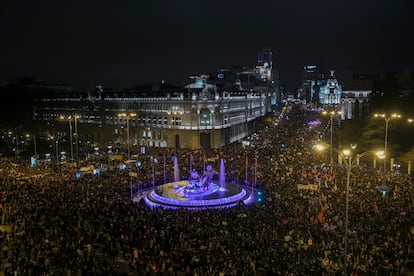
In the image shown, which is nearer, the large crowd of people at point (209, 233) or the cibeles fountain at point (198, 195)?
the large crowd of people at point (209, 233)

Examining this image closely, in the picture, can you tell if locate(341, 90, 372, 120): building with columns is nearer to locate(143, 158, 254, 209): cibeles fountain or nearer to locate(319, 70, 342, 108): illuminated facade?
locate(143, 158, 254, 209): cibeles fountain

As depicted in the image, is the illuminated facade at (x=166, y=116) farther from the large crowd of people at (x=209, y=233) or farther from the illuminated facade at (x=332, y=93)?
the illuminated facade at (x=332, y=93)

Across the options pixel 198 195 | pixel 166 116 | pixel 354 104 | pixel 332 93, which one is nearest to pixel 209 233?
pixel 198 195

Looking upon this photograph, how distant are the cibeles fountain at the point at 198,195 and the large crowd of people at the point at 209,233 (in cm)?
277

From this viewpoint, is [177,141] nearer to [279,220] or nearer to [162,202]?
[162,202]

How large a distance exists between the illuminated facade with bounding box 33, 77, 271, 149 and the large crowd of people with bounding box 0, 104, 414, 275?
3581 centimetres

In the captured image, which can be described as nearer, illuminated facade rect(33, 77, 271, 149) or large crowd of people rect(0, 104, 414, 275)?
large crowd of people rect(0, 104, 414, 275)

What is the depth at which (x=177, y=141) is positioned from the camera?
214 feet

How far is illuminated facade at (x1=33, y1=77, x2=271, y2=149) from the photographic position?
64250 millimetres

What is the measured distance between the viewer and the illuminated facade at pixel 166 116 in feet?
211

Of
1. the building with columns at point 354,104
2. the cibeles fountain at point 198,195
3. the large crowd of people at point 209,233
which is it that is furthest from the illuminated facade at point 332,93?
the large crowd of people at point 209,233

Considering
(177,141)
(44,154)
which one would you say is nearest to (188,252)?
(44,154)

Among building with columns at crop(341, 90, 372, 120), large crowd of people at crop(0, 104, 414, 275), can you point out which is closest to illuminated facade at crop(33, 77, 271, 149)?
building with columns at crop(341, 90, 372, 120)

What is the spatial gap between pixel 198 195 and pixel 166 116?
38441 mm
